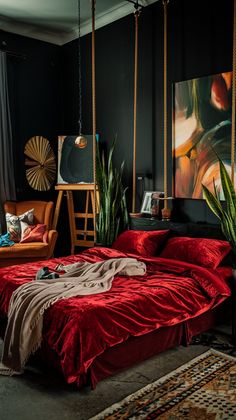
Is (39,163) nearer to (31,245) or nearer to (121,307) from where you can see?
(31,245)

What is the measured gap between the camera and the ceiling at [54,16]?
5.20 meters

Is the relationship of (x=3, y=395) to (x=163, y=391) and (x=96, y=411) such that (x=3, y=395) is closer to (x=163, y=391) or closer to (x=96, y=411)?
(x=96, y=411)

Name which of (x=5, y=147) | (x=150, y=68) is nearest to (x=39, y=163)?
(x=5, y=147)

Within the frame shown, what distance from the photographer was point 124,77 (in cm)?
541

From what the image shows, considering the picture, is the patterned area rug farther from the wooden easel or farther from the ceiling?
the ceiling

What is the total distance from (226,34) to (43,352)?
3.42m

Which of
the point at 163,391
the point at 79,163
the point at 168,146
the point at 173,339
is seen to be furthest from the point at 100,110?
the point at 163,391

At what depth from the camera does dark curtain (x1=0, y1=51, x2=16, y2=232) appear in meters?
5.76

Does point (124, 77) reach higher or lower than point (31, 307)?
higher

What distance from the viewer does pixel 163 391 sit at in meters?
2.59

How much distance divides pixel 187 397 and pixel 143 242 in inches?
77.2

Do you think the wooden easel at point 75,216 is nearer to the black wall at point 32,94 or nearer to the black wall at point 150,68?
the black wall at point 32,94

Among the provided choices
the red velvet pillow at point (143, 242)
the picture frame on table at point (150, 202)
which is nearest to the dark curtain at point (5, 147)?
the picture frame on table at point (150, 202)

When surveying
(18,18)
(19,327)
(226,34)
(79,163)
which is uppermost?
(18,18)
